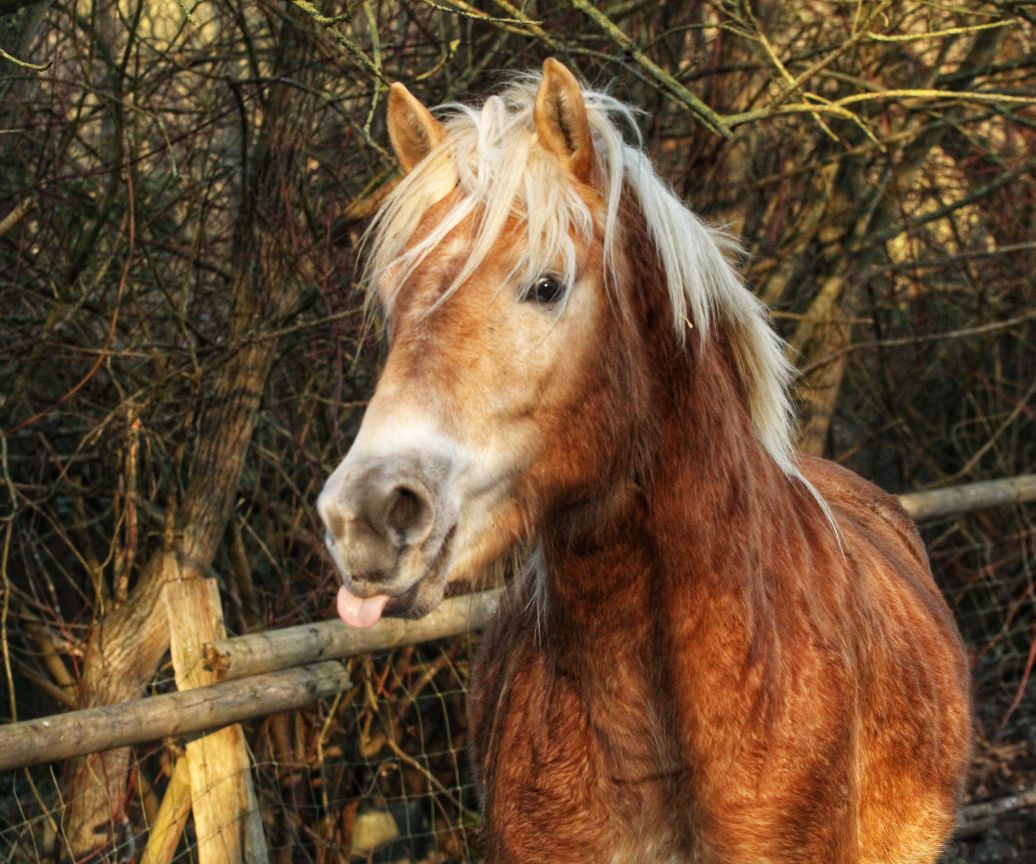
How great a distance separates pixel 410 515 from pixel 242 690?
1.69 m

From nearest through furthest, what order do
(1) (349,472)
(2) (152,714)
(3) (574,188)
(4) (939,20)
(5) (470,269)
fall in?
1. (1) (349,472)
2. (5) (470,269)
3. (3) (574,188)
4. (2) (152,714)
5. (4) (939,20)

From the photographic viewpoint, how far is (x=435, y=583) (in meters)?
1.83

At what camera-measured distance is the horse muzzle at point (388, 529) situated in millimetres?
1692

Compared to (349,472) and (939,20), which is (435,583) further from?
(939,20)

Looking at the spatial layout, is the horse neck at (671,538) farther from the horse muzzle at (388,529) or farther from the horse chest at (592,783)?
the horse muzzle at (388,529)

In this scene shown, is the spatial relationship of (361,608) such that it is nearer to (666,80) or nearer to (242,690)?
(242,690)

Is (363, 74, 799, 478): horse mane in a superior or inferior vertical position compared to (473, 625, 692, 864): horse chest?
superior

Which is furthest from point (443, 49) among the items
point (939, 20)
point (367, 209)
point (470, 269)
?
point (470, 269)

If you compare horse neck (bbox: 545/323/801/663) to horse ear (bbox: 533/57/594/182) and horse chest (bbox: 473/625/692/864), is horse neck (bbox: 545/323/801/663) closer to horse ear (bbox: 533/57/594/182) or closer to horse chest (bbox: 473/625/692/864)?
horse chest (bbox: 473/625/692/864)

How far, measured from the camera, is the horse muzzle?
1.69 m

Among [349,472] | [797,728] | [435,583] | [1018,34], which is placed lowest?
[797,728]

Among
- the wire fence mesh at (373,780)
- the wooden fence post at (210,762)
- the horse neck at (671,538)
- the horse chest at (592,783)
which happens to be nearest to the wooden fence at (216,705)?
the wooden fence post at (210,762)

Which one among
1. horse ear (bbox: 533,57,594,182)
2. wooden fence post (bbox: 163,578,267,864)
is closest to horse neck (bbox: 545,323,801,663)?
horse ear (bbox: 533,57,594,182)

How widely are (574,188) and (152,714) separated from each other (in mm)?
1751
